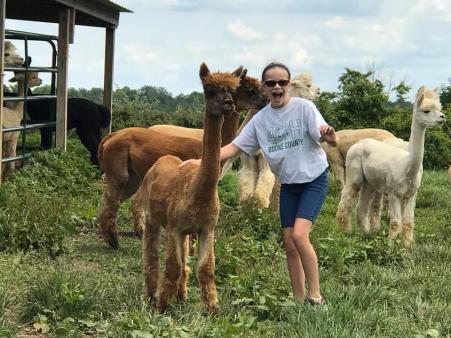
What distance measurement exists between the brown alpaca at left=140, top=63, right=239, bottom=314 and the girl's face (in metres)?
0.48

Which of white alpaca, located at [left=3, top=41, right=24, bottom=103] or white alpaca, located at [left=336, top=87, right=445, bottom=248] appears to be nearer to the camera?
white alpaca, located at [left=336, top=87, right=445, bottom=248]

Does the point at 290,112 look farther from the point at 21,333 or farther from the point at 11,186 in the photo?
the point at 11,186

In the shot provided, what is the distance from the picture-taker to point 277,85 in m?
5.75

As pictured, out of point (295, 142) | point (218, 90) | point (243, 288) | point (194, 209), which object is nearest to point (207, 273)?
point (194, 209)

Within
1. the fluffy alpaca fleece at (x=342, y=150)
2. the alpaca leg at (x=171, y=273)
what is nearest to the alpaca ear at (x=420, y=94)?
the fluffy alpaca fleece at (x=342, y=150)

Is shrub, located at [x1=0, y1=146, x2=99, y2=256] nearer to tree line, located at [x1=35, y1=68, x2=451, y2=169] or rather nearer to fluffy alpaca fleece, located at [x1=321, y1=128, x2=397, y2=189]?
fluffy alpaca fleece, located at [x1=321, y1=128, x2=397, y2=189]

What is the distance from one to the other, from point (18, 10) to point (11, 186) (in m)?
6.35

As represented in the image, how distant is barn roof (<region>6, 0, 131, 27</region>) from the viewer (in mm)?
12898

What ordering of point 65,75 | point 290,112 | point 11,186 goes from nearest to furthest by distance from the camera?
point 290,112, point 11,186, point 65,75

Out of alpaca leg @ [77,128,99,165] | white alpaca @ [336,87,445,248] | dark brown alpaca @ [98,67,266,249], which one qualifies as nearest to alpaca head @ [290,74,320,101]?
white alpaca @ [336,87,445,248]

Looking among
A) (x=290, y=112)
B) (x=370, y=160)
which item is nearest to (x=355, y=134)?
(x=370, y=160)

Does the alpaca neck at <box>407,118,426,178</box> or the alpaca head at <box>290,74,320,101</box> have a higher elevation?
the alpaca head at <box>290,74,320,101</box>

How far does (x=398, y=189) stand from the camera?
30.1ft

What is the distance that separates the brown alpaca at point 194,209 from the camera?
17.4 feet
